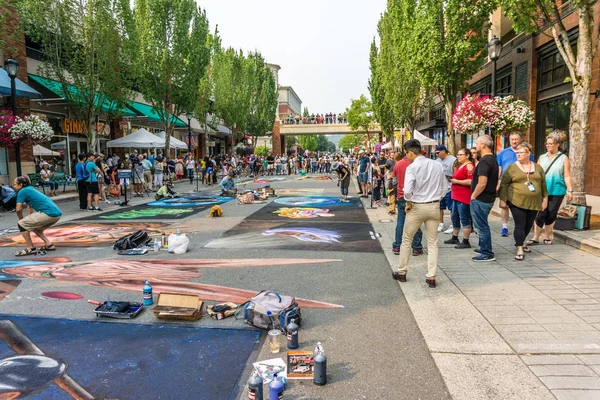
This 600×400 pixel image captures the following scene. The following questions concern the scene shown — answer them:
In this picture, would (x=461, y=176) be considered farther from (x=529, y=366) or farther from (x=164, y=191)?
(x=164, y=191)

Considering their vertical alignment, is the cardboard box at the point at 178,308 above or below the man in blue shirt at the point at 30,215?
below

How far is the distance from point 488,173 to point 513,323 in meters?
3.01

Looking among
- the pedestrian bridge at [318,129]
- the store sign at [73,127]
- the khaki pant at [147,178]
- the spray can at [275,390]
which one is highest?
the pedestrian bridge at [318,129]

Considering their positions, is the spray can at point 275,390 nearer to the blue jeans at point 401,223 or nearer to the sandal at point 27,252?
the blue jeans at point 401,223

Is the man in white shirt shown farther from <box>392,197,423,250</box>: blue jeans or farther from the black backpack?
A: the black backpack

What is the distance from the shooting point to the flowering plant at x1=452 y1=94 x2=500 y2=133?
1176 cm

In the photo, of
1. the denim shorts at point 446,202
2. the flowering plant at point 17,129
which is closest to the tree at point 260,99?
the flowering plant at point 17,129

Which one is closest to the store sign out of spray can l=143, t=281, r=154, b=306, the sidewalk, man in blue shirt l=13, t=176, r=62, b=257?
man in blue shirt l=13, t=176, r=62, b=257

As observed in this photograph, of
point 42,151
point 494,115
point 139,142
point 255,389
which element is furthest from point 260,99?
point 255,389

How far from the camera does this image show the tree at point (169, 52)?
25125 mm

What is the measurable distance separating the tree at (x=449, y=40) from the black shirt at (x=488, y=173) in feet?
32.0

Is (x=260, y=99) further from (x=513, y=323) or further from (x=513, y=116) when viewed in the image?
(x=513, y=323)

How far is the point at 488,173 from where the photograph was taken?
6664mm

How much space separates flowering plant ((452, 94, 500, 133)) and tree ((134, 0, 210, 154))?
60.2 feet
